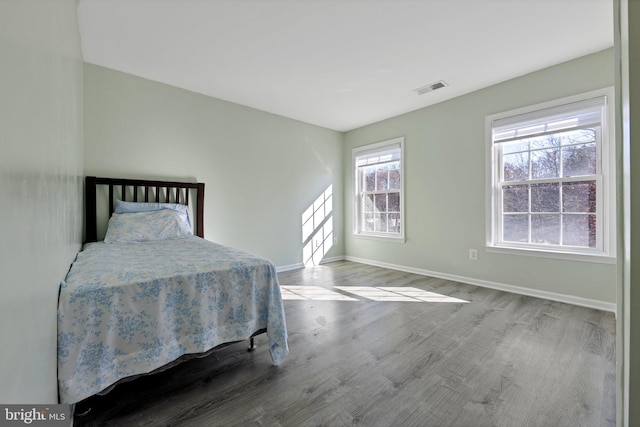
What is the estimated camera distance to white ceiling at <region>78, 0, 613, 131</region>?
6.46 feet

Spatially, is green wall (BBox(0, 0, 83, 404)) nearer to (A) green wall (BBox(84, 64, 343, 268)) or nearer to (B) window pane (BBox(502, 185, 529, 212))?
(A) green wall (BBox(84, 64, 343, 268))

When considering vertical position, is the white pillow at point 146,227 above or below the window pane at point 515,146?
below

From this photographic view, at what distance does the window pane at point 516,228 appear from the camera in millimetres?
3025

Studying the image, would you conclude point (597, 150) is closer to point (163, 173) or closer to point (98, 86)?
point (163, 173)

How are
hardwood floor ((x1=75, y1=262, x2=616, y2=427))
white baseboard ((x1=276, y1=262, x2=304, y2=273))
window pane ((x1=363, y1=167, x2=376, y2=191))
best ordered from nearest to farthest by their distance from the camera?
hardwood floor ((x1=75, y1=262, x2=616, y2=427))
white baseboard ((x1=276, y1=262, x2=304, y2=273))
window pane ((x1=363, y1=167, x2=376, y2=191))

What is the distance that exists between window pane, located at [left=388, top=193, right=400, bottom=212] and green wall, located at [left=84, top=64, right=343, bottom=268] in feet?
3.31

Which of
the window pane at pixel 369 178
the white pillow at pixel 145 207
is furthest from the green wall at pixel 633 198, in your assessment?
the window pane at pixel 369 178

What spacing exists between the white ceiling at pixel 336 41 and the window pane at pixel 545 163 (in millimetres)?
911

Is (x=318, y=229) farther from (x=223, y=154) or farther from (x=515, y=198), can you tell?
(x=515, y=198)

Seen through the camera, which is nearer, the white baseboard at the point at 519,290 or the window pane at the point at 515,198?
the white baseboard at the point at 519,290

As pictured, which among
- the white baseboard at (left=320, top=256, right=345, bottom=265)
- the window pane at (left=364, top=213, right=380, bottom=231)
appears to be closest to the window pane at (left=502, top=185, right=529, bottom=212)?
the window pane at (left=364, top=213, right=380, bottom=231)

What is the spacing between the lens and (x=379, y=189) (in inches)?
182

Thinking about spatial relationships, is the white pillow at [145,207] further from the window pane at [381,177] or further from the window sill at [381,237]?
the window pane at [381,177]

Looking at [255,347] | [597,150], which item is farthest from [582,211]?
[255,347]
